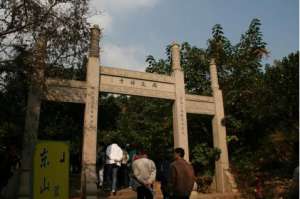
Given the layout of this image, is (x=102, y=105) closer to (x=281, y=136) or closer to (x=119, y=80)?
(x=119, y=80)

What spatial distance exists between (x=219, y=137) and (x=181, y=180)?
6.51 m

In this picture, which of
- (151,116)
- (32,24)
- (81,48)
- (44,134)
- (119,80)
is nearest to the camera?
(32,24)

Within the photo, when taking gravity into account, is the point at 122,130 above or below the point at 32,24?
below

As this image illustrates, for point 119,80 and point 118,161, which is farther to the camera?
point 119,80

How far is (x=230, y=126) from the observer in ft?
39.5

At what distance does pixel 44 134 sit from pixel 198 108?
26.0 feet

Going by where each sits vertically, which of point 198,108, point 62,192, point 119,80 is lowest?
point 62,192

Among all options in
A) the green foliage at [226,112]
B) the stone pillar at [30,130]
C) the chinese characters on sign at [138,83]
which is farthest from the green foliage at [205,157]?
the stone pillar at [30,130]

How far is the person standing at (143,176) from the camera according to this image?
6066mm

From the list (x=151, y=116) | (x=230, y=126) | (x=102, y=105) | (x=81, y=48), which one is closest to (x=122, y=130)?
(x=102, y=105)

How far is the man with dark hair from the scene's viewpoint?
16.7 feet

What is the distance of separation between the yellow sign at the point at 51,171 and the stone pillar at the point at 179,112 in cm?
509

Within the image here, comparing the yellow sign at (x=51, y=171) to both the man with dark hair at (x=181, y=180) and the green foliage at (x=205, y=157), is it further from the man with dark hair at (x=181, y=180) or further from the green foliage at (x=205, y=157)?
the green foliage at (x=205, y=157)

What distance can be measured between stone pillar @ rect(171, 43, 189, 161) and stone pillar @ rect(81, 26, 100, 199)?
2.73 m
